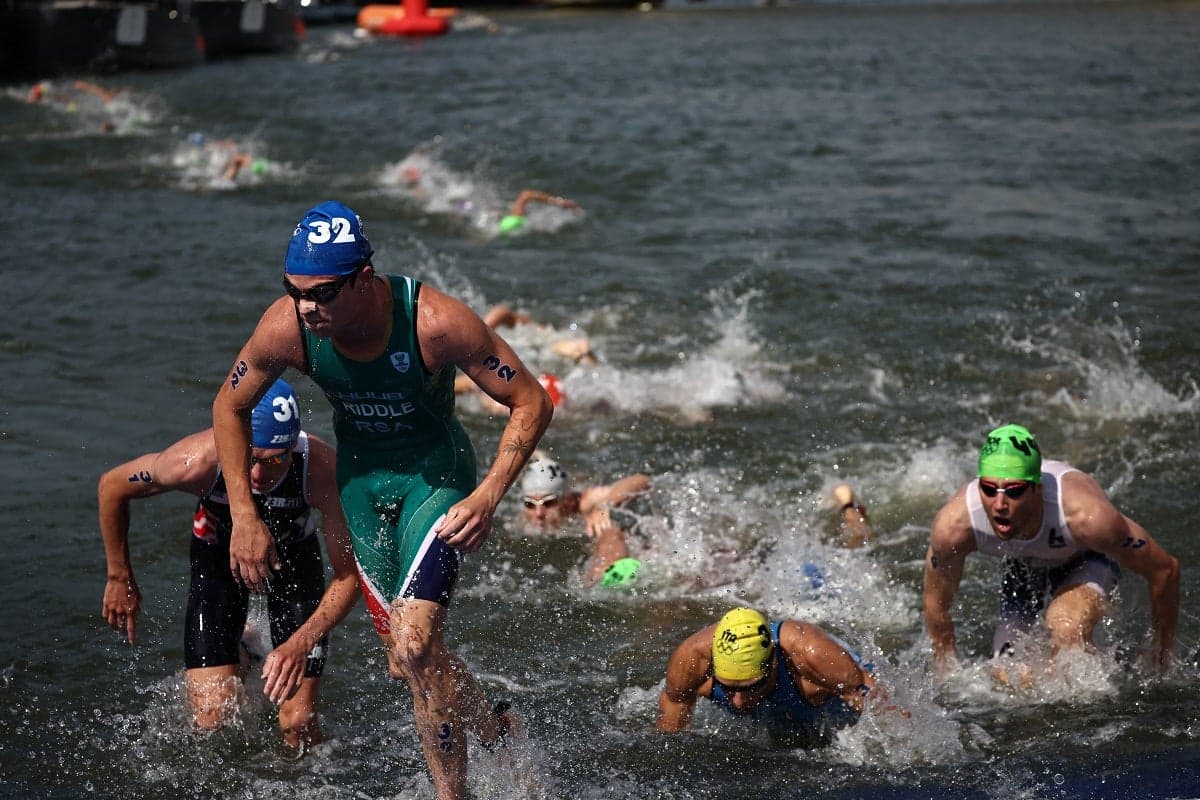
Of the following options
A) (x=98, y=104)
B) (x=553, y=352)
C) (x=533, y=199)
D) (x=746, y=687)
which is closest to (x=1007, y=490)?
(x=746, y=687)

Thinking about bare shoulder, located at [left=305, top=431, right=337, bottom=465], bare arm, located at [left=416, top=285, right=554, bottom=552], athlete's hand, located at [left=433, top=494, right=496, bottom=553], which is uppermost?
bare arm, located at [left=416, top=285, right=554, bottom=552]

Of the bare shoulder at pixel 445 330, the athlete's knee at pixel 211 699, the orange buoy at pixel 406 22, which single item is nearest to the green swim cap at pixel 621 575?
the athlete's knee at pixel 211 699

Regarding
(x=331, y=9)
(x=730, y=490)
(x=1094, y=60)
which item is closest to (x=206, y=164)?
(x=730, y=490)

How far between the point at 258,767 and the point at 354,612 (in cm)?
201

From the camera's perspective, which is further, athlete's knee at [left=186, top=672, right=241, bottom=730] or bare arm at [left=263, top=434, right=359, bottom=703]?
athlete's knee at [left=186, top=672, right=241, bottom=730]

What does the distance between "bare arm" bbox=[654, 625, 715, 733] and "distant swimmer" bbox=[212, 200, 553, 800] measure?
137cm

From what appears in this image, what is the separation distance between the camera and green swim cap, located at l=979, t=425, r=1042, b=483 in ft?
22.1

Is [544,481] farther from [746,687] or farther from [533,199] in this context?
[533,199]

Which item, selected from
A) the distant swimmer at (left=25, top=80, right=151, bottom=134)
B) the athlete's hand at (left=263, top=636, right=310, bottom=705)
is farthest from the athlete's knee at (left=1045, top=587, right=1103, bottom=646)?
the distant swimmer at (left=25, top=80, right=151, bottom=134)

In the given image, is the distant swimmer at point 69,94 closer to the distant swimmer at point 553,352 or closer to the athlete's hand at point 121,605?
Result: the distant swimmer at point 553,352

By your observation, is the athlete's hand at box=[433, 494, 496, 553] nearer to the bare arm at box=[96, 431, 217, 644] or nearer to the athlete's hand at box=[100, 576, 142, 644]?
the bare arm at box=[96, 431, 217, 644]

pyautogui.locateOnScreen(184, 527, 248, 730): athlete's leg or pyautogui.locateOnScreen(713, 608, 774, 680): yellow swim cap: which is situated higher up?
pyautogui.locateOnScreen(713, 608, 774, 680): yellow swim cap

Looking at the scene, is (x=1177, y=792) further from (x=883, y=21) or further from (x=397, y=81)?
(x=883, y=21)

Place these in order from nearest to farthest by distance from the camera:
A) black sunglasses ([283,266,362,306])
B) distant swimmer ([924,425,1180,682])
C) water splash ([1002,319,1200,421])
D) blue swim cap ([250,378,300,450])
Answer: black sunglasses ([283,266,362,306]) → blue swim cap ([250,378,300,450]) → distant swimmer ([924,425,1180,682]) → water splash ([1002,319,1200,421])
